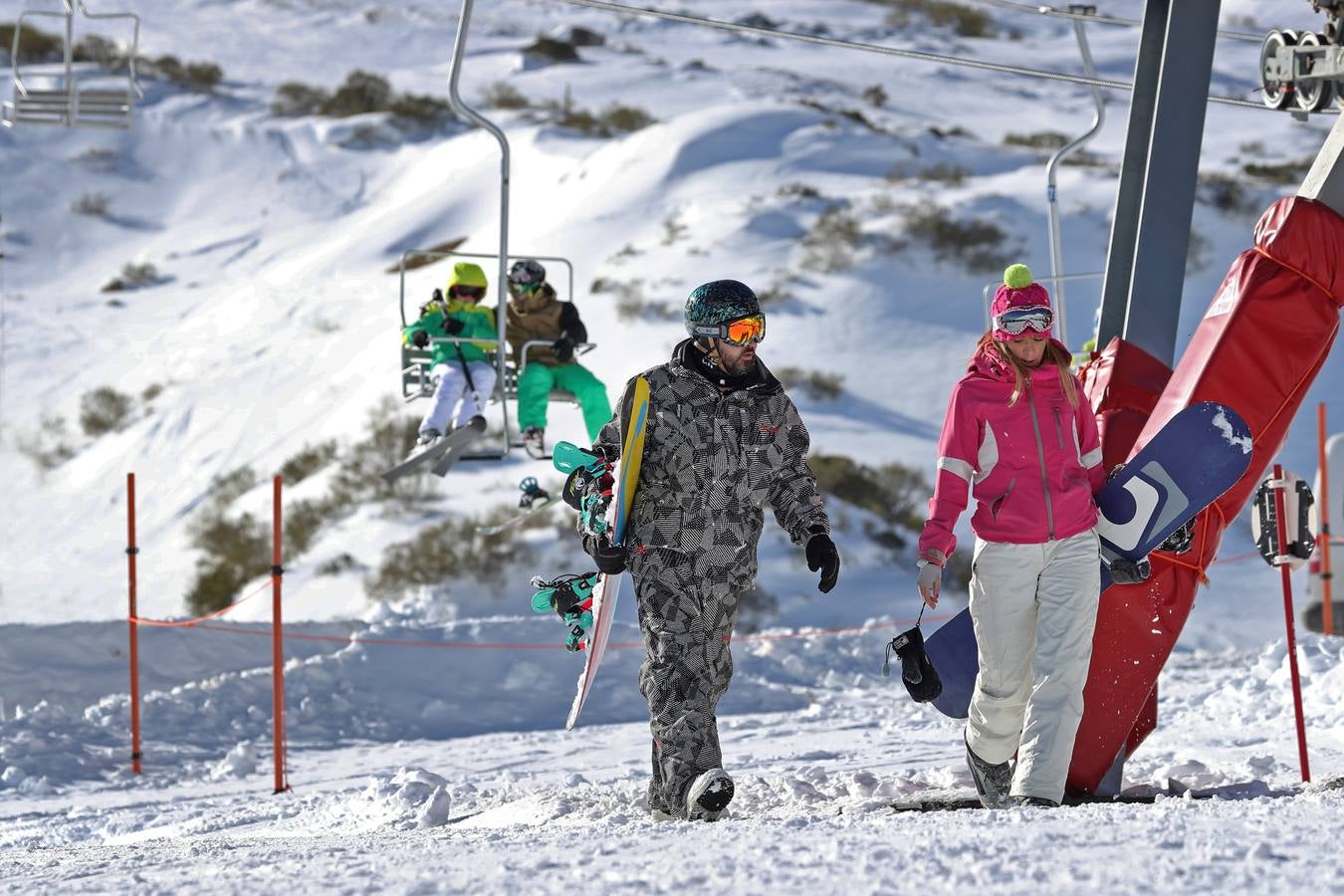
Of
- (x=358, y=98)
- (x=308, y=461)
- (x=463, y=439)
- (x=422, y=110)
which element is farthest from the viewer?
(x=358, y=98)

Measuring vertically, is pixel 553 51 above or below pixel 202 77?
above

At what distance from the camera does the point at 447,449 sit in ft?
35.0

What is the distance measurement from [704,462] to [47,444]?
25.0 meters

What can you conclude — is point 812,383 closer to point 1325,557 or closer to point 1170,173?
point 1325,557

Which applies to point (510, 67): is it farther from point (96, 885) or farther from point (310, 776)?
point (96, 885)

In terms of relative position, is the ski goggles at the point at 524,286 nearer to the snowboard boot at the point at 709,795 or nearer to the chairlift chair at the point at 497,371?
the chairlift chair at the point at 497,371

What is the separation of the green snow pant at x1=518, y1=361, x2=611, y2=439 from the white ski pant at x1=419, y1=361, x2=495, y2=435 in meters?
0.24

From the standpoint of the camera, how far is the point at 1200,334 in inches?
238

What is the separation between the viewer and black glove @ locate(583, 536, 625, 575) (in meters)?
5.40

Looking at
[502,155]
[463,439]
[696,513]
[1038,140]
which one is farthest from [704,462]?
[1038,140]

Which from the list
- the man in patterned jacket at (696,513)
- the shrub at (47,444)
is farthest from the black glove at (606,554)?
the shrub at (47,444)

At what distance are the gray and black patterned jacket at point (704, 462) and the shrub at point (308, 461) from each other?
692 inches

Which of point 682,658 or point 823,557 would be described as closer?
→ point 823,557

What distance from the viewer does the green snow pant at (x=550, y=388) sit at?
10.8 metres
